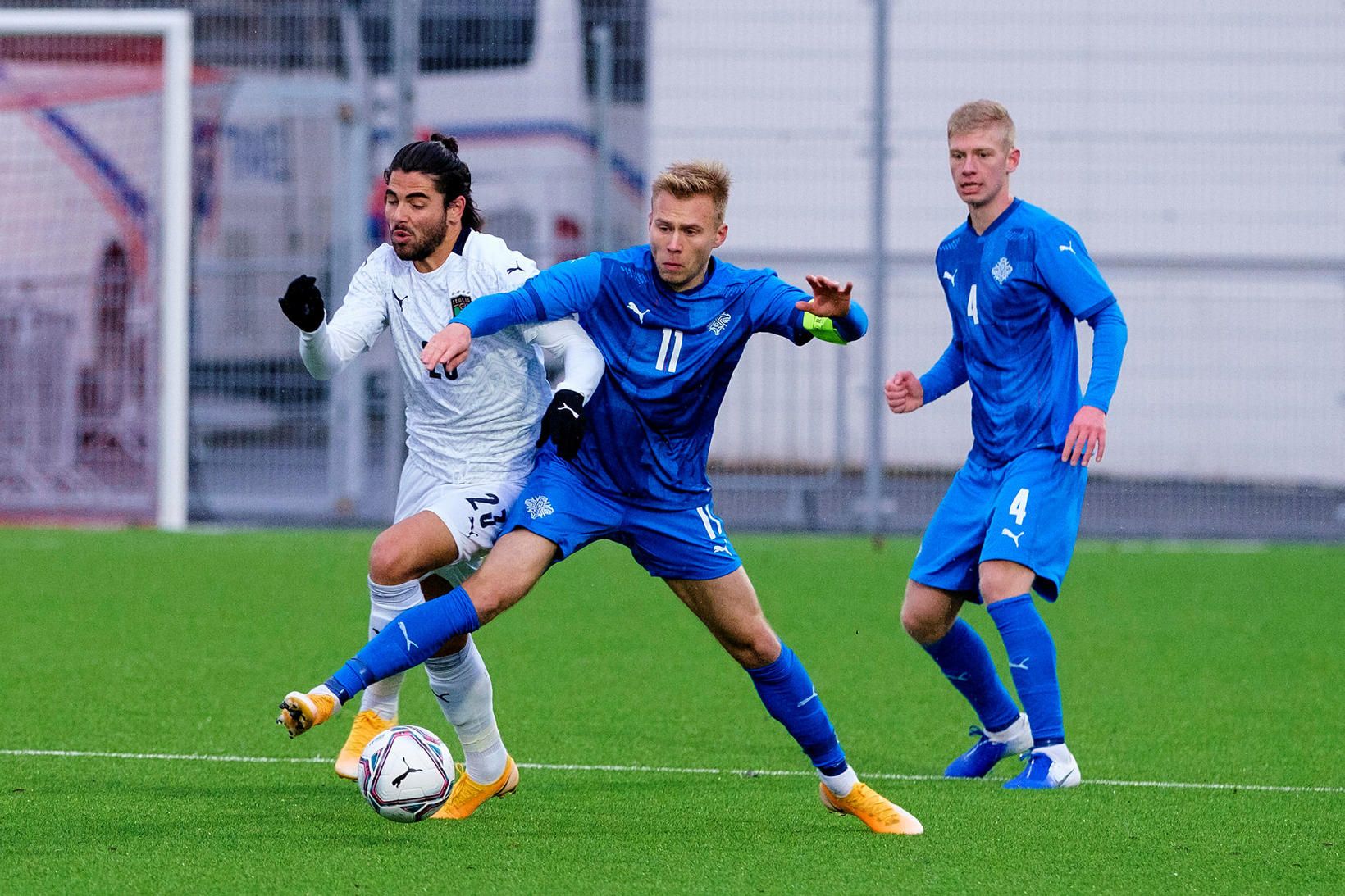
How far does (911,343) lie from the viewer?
12492 millimetres

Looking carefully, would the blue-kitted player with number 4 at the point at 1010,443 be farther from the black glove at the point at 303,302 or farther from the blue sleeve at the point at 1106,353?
the black glove at the point at 303,302

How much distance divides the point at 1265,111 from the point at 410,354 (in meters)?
8.40

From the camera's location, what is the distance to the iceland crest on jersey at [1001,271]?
5.51 meters

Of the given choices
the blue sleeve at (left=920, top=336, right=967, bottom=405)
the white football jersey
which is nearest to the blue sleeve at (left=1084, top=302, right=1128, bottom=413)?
the blue sleeve at (left=920, top=336, right=967, bottom=405)

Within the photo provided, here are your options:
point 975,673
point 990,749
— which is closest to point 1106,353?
point 975,673

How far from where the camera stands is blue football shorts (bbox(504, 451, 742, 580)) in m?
4.75

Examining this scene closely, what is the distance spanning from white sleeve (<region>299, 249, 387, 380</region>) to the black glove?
0.05 meters

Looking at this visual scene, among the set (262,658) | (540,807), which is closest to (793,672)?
(540,807)

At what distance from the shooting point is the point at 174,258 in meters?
12.3

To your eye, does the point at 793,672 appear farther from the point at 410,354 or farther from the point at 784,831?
the point at 410,354

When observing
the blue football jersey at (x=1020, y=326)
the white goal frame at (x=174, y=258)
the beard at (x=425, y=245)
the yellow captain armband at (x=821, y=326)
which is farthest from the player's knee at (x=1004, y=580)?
the white goal frame at (x=174, y=258)

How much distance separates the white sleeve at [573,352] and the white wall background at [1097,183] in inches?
298

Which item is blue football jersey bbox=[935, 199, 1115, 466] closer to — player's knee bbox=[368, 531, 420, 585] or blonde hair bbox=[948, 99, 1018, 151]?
blonde hair bbox=[948, 99, 1018, 151]

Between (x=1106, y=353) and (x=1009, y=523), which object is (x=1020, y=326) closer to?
(x=1106, y=353)
